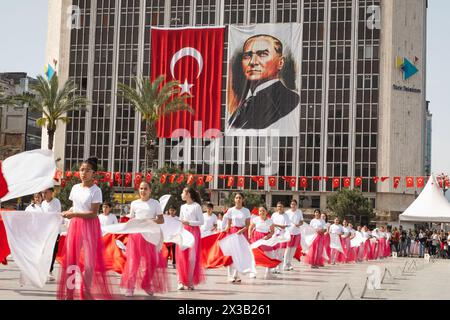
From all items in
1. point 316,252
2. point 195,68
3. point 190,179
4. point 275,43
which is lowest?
point 316,252

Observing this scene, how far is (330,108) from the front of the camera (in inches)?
3396

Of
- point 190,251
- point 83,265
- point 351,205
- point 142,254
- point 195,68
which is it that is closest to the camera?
point 83,265

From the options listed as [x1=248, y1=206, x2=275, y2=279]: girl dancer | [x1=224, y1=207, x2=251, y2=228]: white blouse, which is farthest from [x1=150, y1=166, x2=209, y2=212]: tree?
[x1=224, y1=207, x2=251, y2=228]: white blouse

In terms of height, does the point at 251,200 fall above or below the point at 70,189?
below

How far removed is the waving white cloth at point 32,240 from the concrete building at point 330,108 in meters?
74.2

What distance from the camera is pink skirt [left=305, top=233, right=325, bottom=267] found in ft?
87.1

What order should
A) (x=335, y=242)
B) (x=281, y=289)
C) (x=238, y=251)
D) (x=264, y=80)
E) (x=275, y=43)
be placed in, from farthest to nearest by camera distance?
(x=275, y=43) < (x=264, y=80) < (x=335, y=242) < (x=238, y=251) < (x=281, y=289)

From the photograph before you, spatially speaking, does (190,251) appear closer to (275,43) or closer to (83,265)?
(83,265)

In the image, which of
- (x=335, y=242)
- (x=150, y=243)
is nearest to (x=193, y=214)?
(x=150, y=243)

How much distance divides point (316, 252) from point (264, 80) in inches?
2222

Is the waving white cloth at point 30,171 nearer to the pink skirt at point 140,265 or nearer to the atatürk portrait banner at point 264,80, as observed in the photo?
the pink skirt at point 140,265

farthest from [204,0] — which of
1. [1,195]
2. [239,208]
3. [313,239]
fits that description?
[1,195]
